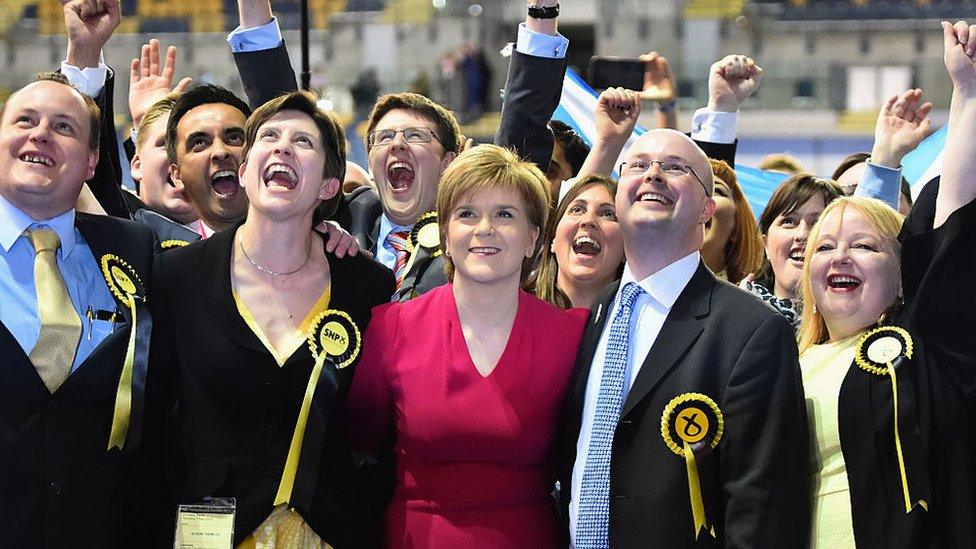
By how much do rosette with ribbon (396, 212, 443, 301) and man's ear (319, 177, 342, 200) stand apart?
35 cm

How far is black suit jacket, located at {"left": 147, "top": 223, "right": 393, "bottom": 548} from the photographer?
11.2 feet

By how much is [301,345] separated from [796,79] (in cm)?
1568

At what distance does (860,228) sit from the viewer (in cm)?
367

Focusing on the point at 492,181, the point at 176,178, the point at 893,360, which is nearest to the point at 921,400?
the point at 893,360

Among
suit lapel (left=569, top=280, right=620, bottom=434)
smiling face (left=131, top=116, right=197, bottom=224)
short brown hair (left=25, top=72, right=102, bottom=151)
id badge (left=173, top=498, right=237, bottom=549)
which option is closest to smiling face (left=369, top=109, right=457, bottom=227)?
smiling face (left=131, top=116, right=197, bottom=224)

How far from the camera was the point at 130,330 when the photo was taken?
3.45m

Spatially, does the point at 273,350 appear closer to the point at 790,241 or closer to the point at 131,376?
the point at 131,376

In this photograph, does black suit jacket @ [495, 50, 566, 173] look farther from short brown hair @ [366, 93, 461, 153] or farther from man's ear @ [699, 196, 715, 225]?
man's ear @ [699, 196, 715, 225]

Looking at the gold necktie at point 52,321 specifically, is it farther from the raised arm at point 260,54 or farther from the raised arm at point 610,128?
the raised arm at point 610,128

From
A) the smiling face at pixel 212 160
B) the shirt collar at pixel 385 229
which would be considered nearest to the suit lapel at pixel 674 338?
the shirt collar at pixel 385 229

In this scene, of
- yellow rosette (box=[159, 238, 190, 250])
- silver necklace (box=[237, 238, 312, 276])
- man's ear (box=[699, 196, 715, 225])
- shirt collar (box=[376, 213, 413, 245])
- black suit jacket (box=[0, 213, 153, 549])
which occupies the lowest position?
black suit jacket (box=[0, 213, 153, 549])

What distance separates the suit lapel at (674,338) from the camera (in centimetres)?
344

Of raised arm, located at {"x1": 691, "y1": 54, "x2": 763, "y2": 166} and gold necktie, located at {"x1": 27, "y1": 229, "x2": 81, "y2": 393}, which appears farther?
raised arm, located at {"x1": 691, "y1": 54, "x2": 763, "y2": 166}

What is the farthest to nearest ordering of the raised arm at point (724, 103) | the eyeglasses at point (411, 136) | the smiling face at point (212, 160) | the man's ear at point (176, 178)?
1. the raised arm at point (724, 103)
2. the eyeglasses at point (411, 136)
3. the man's ear at point (176, 178)
4. the smiling face at point (212, 160)
